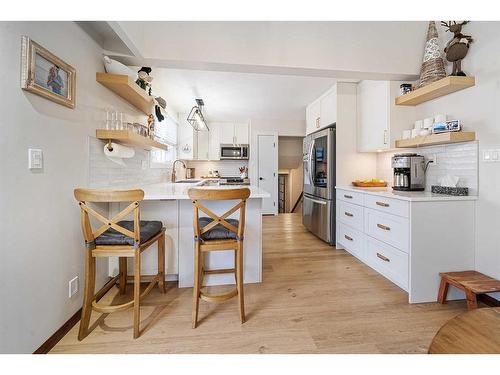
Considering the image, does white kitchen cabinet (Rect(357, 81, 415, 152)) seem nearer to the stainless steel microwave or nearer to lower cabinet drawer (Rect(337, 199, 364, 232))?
lower cabinet drawer (Rect(337, 199, 364, 232))

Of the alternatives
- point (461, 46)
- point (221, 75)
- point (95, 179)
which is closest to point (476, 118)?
point (461, 46)

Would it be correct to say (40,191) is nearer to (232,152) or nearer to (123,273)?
(123,273)

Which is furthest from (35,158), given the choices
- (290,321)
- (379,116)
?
(379,116)

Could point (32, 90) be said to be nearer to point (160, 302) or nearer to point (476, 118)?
point (160, 302)

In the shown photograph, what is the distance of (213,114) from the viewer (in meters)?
4.90

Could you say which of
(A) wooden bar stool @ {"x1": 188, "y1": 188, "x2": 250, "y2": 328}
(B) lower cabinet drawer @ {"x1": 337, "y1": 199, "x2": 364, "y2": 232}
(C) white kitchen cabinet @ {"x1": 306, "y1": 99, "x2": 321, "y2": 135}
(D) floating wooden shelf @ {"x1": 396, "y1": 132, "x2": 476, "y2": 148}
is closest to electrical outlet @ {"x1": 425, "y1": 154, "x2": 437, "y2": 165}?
(D) floating wooden shelf @ {"x1": 396, "y1": 132, "x2": 476, "y2": 148}

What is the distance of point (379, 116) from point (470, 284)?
1.88 meters

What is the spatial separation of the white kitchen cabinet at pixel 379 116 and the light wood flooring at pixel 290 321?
1556 millimetres

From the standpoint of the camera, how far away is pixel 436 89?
6.75 ft

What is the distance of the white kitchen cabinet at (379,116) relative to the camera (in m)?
2.54

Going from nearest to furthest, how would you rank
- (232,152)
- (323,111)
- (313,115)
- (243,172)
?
(323,111) → (313,115) → (232,152) → (243,172)

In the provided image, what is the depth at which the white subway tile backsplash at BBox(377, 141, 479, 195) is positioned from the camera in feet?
6.37
